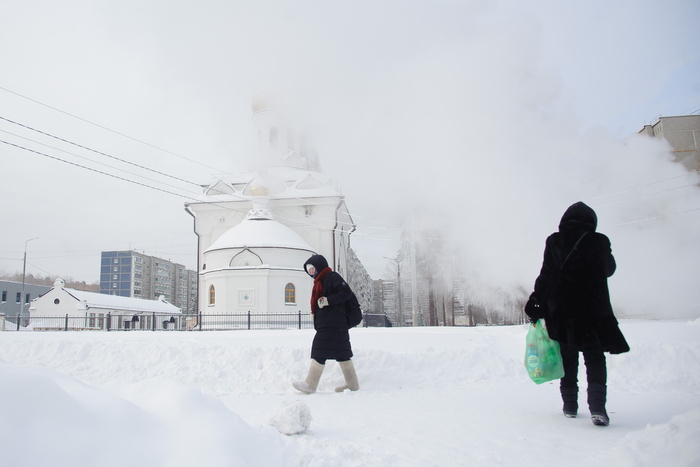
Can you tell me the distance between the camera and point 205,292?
2872cm

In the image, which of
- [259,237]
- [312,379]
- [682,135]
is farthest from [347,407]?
[259,237]

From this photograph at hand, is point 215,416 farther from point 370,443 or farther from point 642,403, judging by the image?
point 642,403

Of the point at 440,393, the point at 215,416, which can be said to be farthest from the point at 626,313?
the point at 215,416

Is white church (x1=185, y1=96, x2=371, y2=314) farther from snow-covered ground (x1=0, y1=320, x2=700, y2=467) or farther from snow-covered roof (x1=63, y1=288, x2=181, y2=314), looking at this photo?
snow-covered ground (x1=0, y1=320, x2=700, y2=467)

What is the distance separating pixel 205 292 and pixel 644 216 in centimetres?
2284

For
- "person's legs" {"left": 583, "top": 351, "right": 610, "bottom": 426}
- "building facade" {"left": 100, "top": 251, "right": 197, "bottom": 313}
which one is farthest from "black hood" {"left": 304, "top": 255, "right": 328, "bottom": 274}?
"building facade" {"left": 100, "top": 251, "right": 197, "bottom": 313}

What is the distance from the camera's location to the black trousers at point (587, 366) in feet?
13.8

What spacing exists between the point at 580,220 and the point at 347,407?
3.01 m

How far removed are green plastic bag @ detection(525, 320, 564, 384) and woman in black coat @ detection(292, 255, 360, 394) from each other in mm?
2314

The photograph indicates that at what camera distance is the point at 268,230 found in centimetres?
2930

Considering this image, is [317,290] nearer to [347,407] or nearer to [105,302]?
[347,407]

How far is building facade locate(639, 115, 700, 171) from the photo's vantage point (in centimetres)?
1408

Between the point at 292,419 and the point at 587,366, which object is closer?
the point at 292,419

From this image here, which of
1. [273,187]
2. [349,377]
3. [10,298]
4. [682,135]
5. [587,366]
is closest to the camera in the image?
[587,366]
